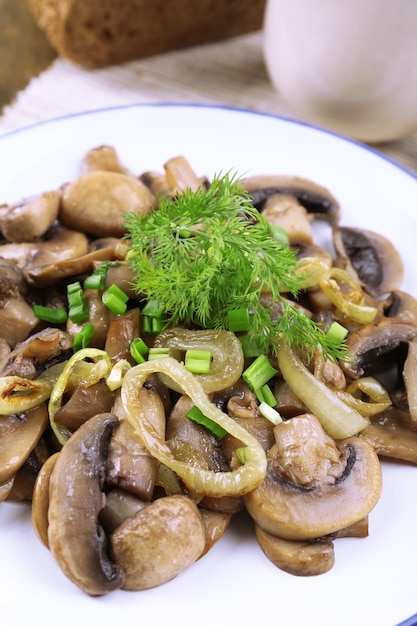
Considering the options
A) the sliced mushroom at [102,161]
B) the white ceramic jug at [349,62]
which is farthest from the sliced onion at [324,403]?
the white ceramic jug at [349,62]

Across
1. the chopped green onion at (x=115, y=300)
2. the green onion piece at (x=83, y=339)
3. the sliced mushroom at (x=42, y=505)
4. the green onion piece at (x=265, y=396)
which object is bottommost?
the sliced mushroom at (x=42, y=505)

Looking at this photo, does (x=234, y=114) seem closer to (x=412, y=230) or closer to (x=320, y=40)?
(x=320, y=40)

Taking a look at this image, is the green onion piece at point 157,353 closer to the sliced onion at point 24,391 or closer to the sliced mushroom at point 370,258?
the sliced onion at point 24,391

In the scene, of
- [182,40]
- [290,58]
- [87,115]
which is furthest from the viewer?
[182,40]

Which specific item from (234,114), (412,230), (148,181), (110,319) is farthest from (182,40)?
(110,319)

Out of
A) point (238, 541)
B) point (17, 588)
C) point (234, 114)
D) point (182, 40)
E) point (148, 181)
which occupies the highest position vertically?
point (182, 40)

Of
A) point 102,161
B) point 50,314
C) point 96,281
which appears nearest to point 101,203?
point 102,161

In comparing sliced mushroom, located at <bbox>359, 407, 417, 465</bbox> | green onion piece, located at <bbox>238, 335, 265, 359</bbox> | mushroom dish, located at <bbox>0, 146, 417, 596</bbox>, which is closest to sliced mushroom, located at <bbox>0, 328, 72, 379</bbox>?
mushroom dish, located at <bbox>0, 146, 417, 596</bbox>

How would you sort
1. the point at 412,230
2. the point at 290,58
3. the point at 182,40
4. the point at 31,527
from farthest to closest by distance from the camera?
1. the point at 182,40
2. the point at 290,58
3. the point at 412,230
4. the point at 31,527
